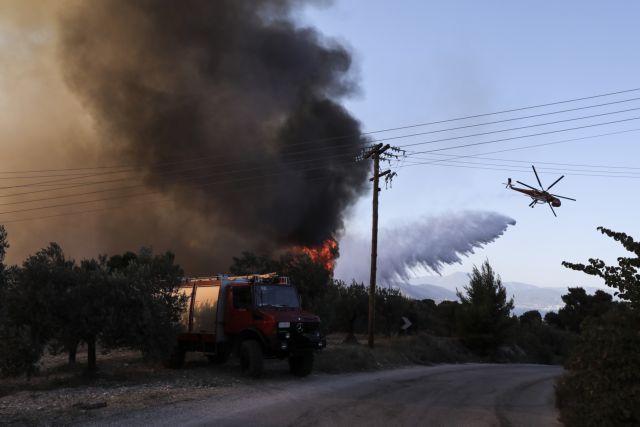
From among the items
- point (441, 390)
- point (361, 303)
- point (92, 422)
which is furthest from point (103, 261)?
point (361, 303)

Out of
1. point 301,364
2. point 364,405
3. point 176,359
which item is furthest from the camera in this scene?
point 176,359

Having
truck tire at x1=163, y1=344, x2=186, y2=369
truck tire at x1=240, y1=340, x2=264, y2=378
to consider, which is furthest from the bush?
truck tire at x1=163, y1=344, x2=186, y2=369

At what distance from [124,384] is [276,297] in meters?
4.84

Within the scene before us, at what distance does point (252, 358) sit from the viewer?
49.8 feet

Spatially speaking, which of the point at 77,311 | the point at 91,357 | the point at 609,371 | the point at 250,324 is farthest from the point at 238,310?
the point at 609,371

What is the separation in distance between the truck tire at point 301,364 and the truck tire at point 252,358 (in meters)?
1.33

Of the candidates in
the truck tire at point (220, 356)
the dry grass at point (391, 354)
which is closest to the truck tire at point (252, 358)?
the truck tire at point (220, 356)

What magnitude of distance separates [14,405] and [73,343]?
3.06 metres

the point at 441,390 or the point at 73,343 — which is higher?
the point at 73,343

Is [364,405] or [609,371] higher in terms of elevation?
[609,371]

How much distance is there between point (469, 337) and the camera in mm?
32438

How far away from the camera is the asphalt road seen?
32.1 ft

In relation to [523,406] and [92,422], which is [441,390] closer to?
[523,406]

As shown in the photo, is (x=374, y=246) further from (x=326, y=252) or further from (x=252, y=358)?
(x=326, y=252)
